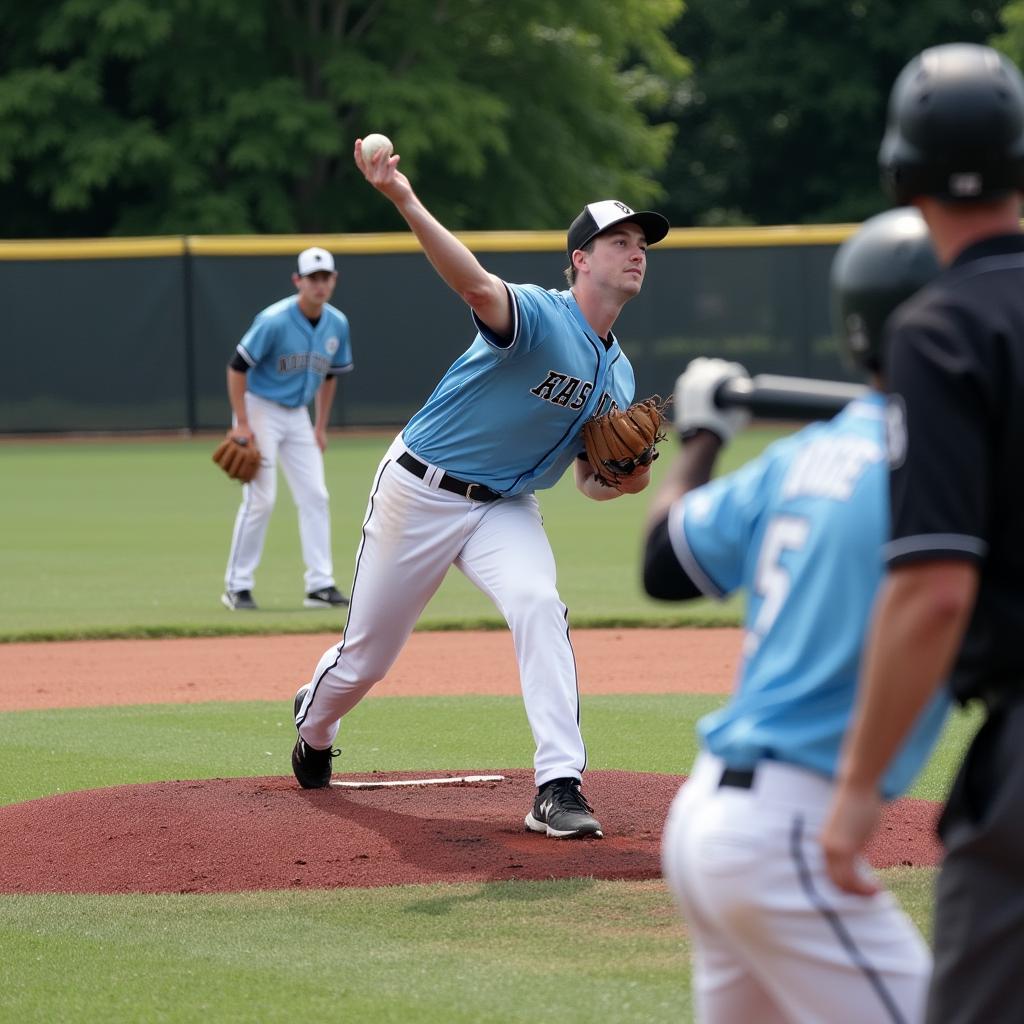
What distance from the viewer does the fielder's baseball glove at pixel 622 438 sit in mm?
5707

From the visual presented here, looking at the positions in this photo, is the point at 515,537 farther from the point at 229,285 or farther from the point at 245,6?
the point at 245,6

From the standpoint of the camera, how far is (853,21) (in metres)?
41.0

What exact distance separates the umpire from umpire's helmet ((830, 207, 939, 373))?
0.08 meters

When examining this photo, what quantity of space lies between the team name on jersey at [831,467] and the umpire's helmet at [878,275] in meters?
0.17

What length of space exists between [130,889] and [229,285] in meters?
20.5

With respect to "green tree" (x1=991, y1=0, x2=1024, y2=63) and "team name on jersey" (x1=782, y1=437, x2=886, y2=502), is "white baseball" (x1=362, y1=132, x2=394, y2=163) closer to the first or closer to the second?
"team name on jersey" (x1=782, y1=437, x2=886, y2=502)

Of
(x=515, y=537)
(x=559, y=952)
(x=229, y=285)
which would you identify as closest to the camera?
(x=559, y=952)

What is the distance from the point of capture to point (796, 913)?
2.34 m

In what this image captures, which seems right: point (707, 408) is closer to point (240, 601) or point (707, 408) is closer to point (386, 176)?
point (386, 176)

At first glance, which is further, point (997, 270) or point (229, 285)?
point (229, 285)

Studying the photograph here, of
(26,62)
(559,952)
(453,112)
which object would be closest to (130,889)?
(559,952)

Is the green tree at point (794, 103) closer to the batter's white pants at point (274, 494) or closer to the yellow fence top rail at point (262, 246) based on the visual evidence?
the yellow fence top rail at point (262, 246)

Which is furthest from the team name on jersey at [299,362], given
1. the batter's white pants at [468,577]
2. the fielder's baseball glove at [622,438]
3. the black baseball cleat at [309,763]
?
the fielder's baseball glove at [622,438]

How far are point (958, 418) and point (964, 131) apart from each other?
1.41ft
